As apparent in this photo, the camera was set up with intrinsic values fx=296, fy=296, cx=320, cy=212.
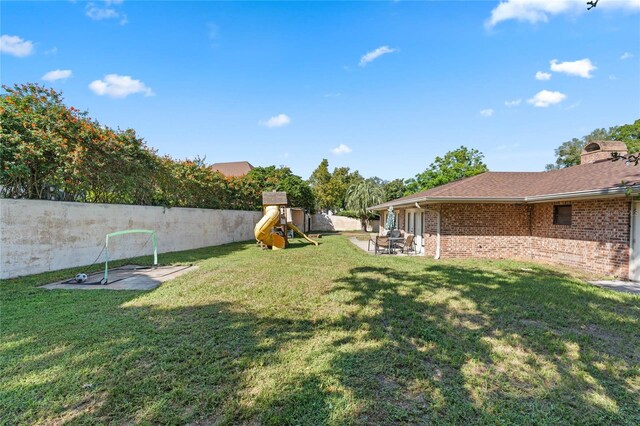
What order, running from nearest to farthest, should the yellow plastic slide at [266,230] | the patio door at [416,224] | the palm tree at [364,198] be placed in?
the patio door at [416,224], the yellow plastic slide at [266,230], the palm tree at [364,198]

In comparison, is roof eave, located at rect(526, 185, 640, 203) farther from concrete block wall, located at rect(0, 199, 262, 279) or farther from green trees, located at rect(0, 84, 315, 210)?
concrete block wall, located at rect(0, 199, 262, 279)

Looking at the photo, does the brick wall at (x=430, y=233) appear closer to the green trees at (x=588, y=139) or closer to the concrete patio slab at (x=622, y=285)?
the concrete patio slab at (x=622, y=285)

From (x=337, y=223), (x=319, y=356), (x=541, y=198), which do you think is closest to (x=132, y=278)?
(x=319, y=356)

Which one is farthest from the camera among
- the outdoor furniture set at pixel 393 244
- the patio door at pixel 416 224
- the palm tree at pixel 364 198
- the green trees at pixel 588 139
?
the green trees at pixel 588 139

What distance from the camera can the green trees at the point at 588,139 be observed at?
31281mm

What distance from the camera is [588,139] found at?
46.8 meters

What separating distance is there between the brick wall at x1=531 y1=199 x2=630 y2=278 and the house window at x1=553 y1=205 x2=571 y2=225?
0.44 ft

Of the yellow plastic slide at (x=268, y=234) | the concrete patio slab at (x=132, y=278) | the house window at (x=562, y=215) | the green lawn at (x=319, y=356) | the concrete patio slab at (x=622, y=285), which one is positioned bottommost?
the concrete patio slab at (x=132, y=278)

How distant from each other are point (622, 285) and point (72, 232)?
1455cm

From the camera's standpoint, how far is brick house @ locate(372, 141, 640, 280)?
25.8 ft

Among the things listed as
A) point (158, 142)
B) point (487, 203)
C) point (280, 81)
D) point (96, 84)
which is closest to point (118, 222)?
point (158, 142)

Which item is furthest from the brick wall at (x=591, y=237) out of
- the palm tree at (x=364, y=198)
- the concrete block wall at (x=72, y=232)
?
the palm tree at (x=364, y=198)

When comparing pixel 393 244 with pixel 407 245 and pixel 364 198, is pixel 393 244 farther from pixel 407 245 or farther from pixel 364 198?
pixel 364 198

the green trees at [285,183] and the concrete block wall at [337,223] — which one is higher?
the green trees at [285,183]
